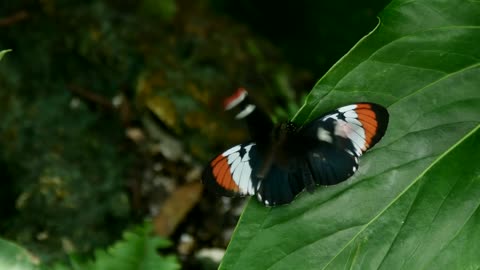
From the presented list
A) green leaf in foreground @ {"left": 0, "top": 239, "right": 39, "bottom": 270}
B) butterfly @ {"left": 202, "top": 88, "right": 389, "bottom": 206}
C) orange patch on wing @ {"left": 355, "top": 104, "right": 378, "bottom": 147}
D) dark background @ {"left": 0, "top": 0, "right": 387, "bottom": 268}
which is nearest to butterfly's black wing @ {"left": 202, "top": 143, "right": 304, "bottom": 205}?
butterfly @ {"left": 202, "top": 88, "right": 389, "bottom": 206}

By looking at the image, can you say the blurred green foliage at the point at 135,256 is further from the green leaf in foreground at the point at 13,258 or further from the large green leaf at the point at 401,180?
the large green leaf at the point at 401,180

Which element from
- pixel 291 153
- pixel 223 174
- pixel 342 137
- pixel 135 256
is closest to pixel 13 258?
pixel 135 256

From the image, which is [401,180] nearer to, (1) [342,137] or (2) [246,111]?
(1) [342,137]

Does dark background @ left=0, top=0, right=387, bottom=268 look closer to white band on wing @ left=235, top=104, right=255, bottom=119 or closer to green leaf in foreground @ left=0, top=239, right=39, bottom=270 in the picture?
green leaf in foreground @ left=0, top=239, right=39, bottom=270

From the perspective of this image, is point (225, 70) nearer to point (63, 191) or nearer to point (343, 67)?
point (63, 191)

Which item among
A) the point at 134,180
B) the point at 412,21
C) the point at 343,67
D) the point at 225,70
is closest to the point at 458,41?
the point at 412,21

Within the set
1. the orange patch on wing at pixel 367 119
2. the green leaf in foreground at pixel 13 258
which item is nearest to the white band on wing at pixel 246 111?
the orange patch on wing at pixel 367 119
